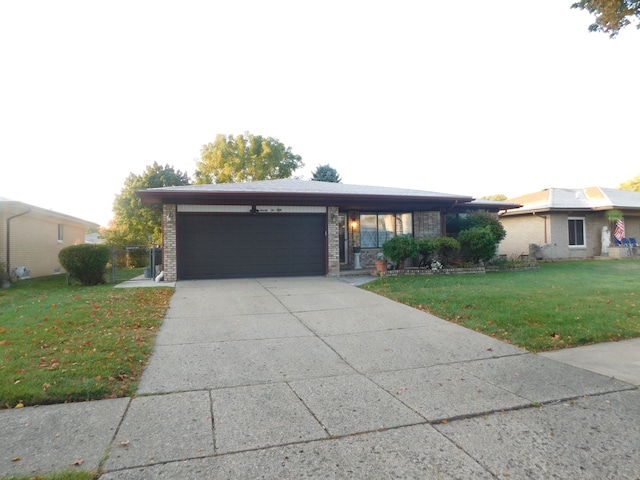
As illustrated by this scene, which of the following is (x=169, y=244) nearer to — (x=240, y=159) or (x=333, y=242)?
(x=333, y=242)

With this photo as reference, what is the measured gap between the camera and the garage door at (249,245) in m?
13.1

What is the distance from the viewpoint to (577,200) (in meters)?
22.4

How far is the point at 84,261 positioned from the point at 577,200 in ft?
79.7

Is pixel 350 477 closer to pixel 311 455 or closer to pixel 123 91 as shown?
pixel 311 455

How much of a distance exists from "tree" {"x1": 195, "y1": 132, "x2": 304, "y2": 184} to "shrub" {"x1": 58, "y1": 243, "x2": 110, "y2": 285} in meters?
26.7

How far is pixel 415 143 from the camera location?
926 inches

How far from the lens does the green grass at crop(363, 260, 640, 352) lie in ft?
19.7

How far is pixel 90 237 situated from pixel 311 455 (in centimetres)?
5331

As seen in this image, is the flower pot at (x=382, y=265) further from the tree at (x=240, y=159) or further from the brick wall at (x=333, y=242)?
the tree at (x=240, y=159)

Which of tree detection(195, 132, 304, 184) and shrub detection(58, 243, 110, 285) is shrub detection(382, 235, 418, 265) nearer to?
shrub detection(58, 243, 110, 285)

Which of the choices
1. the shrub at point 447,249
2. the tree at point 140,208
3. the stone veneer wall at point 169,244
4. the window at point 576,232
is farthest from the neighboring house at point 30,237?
the window at point 576,232

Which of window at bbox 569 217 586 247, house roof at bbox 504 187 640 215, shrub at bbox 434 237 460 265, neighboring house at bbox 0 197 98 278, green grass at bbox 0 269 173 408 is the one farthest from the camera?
window at bbox 569 217 586 247

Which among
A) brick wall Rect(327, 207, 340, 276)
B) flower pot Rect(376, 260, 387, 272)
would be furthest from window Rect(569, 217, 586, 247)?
brick wall Rect(327, 207, 340, 276)

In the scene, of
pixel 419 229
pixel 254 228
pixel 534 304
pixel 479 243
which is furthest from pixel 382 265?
pixel 534 304
